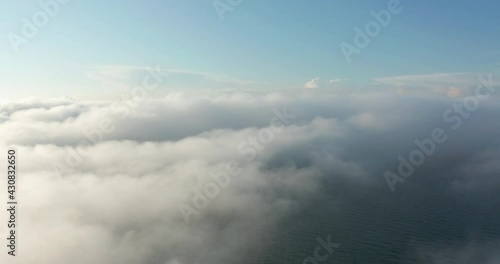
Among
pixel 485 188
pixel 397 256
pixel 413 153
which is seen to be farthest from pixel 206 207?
pixel 413 153

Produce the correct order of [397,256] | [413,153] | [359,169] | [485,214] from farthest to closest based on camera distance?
[413,153], [359,169], [485,214], [397,256]

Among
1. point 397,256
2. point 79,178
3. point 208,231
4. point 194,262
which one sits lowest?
point 397,256

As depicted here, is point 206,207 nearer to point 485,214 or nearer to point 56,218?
point 56,218

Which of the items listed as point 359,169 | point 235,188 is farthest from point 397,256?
point 359,169

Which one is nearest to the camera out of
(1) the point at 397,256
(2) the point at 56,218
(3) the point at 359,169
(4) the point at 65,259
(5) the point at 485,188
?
(1) the point at 397,256

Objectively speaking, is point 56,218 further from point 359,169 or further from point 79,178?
point 359,169

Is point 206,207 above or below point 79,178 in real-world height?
below

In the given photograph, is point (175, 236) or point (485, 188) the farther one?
point (485, 188)
